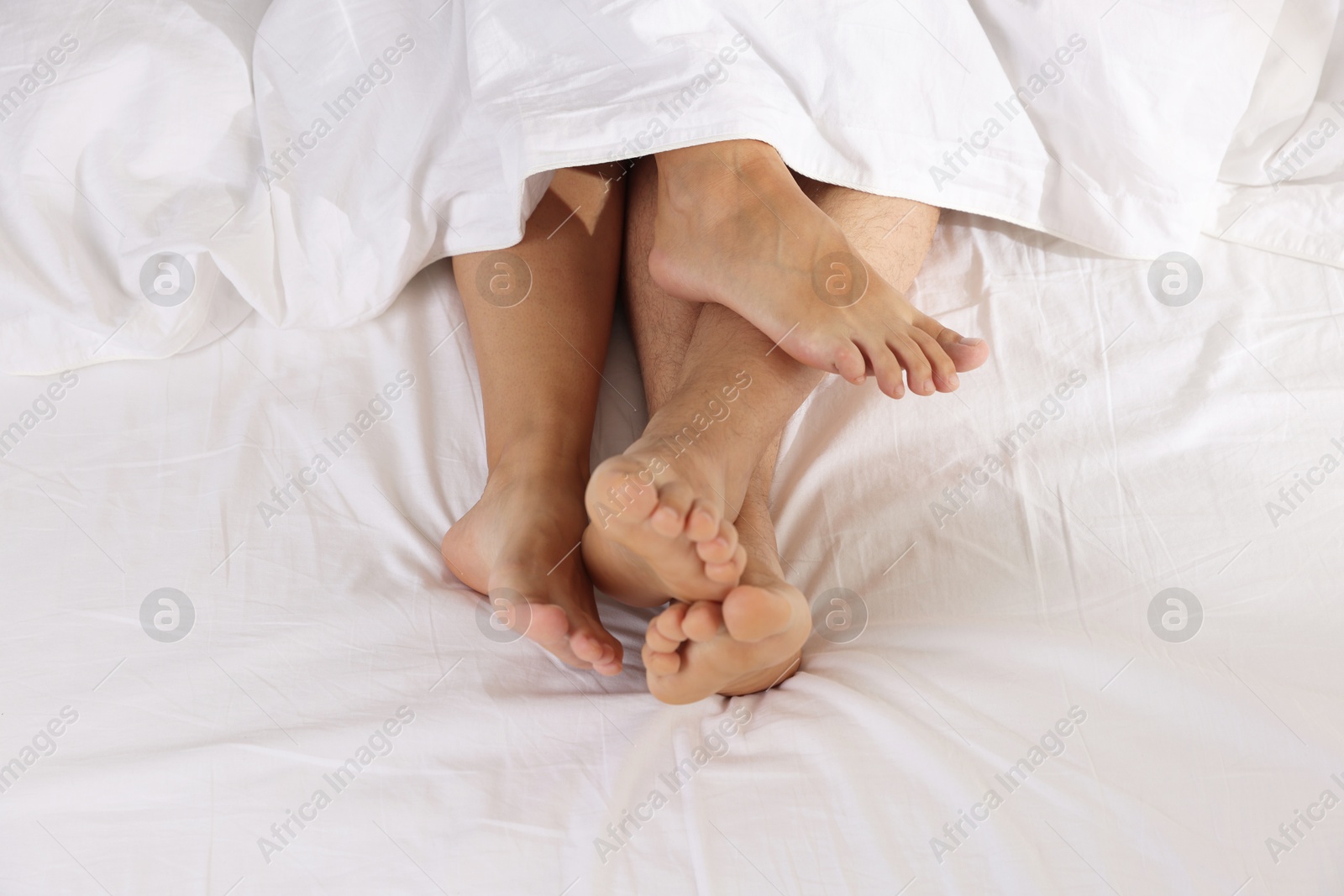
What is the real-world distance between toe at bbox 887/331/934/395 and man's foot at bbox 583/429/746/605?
0.20m

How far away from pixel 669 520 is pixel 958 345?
1.07 ft

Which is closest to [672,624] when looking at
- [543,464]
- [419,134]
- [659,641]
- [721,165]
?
[659,641]

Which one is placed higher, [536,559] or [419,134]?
[419,134]

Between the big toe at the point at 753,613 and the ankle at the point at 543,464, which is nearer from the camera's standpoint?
the big toe at the point at 753,613

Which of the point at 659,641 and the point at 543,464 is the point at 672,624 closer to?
the point at 659,641

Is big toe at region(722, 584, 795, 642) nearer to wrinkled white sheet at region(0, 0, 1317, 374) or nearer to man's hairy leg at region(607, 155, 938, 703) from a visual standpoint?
man's hairy leg at region(607, 155, 938, 703)

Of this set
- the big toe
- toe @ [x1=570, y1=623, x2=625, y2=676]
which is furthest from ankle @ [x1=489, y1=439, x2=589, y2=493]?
the big toe

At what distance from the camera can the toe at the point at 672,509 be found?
614mm

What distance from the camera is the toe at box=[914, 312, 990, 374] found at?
80 centimetres

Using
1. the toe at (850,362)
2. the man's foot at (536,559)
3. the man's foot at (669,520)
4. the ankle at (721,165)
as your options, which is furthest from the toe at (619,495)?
the ankle at (721,165)

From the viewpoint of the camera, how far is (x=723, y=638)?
0.64 metres

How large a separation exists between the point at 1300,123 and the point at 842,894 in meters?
0.98

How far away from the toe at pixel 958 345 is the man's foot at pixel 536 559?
322mm

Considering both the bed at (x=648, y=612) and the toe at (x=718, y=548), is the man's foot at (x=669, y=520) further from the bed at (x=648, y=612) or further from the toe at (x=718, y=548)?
the bed at (x=648, y=612)
